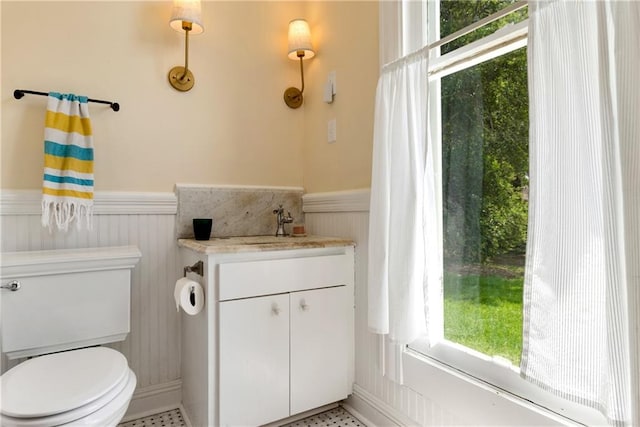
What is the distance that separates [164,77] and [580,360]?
1.90 meters

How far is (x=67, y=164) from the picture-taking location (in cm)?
141

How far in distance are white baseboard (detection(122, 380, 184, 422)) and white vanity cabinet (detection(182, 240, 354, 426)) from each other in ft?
0.25

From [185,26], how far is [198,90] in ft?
0.94

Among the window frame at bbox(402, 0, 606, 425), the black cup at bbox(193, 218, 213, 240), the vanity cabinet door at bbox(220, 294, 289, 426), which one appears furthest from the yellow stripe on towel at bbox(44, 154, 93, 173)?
the window frame at bbox(402, 0, 606, 425)

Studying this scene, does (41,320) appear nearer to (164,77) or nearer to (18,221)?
(18,221)

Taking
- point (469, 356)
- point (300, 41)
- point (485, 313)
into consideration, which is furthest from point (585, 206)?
point (300, 41)

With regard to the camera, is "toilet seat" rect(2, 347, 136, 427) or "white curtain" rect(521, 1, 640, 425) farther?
"toilet seat" rect(2, 347, 136, 427)

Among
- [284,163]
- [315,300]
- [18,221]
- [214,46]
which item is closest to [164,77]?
[214,46]

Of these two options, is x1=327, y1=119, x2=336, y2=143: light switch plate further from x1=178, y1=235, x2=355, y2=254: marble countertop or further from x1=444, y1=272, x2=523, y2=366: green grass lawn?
x1=444, y1=272, x2=523, y2=366: green grass lawn

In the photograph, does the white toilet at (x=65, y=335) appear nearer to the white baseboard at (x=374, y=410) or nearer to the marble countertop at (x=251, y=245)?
the marble countertop at (x=251, y=245)

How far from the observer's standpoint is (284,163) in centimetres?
202

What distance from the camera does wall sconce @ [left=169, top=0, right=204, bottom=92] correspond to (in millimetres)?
1563

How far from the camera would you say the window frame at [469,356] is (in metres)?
0.93

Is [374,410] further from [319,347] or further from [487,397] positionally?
[487,397]
